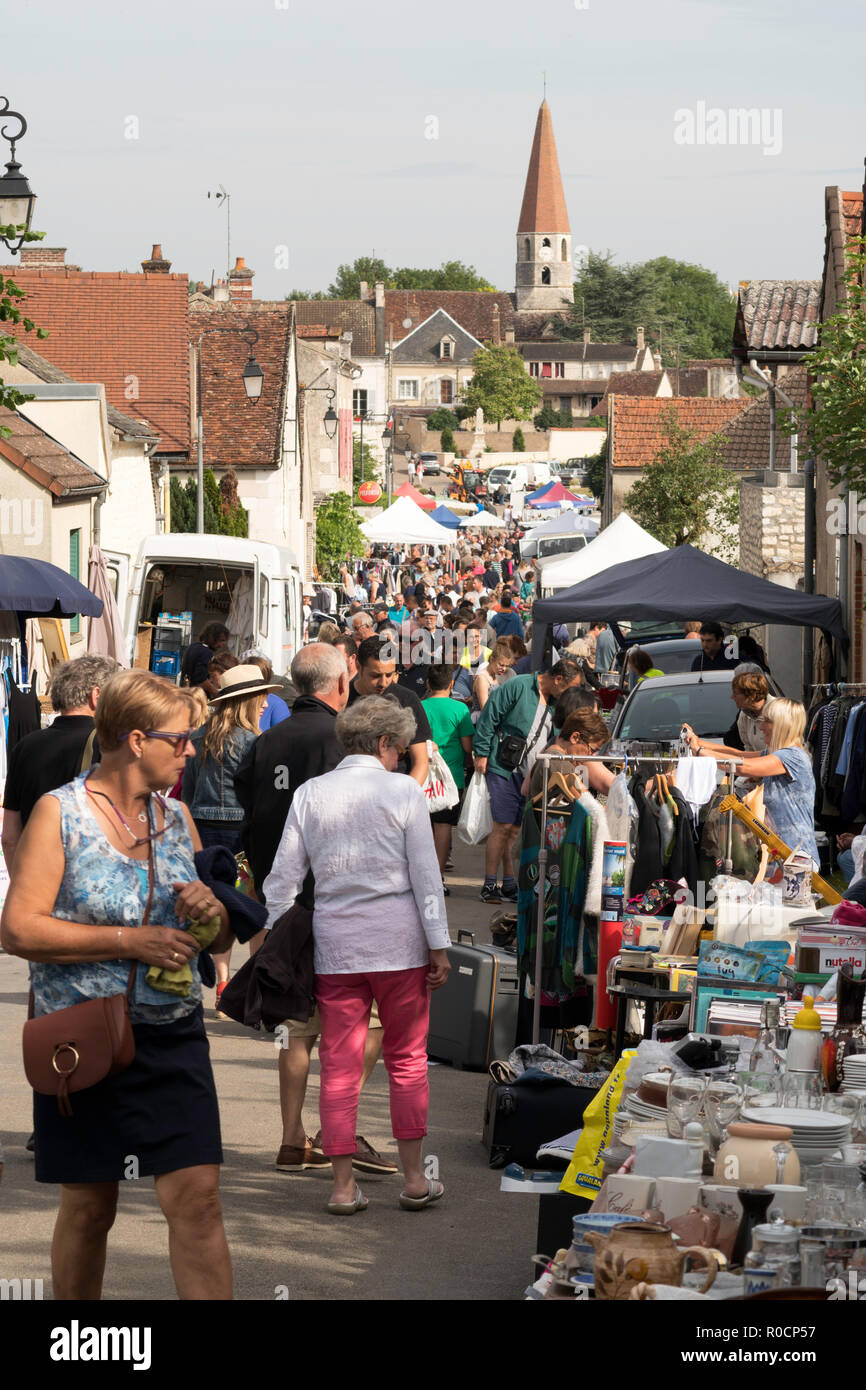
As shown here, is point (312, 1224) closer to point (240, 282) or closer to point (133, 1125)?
point (133, 1125)

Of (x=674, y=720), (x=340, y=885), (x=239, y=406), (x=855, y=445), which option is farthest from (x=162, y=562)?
(x=239, y=406)

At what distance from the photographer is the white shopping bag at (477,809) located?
1155 cm

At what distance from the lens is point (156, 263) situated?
37.8 meters

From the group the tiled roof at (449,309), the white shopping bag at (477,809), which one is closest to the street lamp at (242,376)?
the white shopping bag at (477,809)

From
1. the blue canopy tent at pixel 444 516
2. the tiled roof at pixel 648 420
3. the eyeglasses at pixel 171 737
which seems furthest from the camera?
the blue canopy tent at pixel 444 516

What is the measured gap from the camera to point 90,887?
388 centimetres

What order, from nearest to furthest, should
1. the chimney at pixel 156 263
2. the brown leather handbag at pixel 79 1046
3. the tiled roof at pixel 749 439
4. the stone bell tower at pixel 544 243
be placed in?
the brown leather handbag at pixel 79 1046 → the tiled roof at pixel 749 439 → the chimney at pixel 156 263 → the stone bell tower at pixel 544 243

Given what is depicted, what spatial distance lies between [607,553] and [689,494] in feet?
43.3

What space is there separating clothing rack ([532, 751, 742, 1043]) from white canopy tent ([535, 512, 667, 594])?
10957 millimetres

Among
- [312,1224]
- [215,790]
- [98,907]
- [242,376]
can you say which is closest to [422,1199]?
[312,1224]

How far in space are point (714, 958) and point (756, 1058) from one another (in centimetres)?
119

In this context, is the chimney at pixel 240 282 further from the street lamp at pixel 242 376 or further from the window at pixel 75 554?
the window at pixel 75 554

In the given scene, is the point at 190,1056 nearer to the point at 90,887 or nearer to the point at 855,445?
the point at 90,887

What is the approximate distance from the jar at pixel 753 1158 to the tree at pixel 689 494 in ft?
91.9
